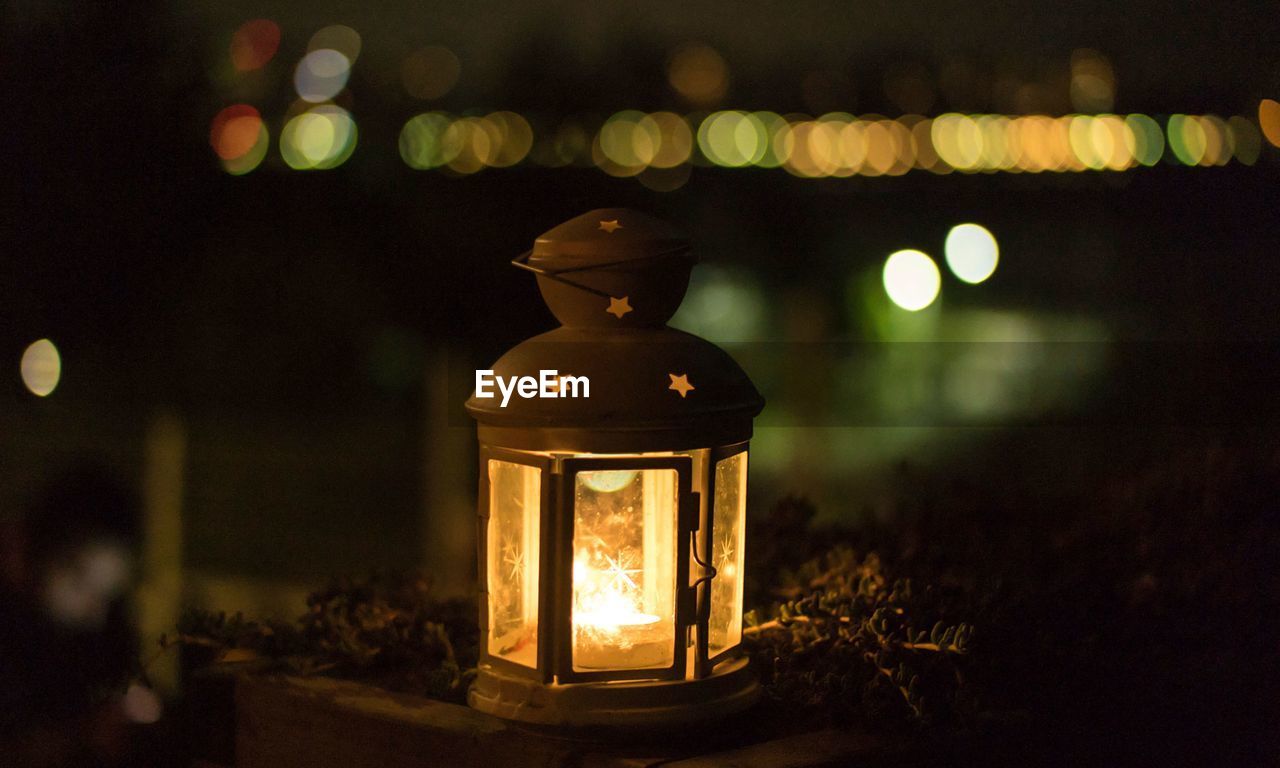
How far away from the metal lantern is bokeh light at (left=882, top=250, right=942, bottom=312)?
92.0ft

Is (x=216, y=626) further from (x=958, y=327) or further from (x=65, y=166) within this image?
(x=958, y=327)

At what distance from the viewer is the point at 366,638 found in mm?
5449

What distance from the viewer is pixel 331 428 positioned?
15.2m

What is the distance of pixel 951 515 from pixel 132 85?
825 centimetres

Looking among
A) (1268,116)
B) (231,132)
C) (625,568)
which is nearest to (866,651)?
(625,568)

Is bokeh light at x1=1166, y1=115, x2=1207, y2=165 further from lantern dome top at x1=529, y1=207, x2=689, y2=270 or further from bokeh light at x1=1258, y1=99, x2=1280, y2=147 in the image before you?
lantern dome top at x1=529, y1=207, x2=689, y2=270

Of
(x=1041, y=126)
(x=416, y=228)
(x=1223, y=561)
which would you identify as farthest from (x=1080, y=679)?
(x=1041, y=126)

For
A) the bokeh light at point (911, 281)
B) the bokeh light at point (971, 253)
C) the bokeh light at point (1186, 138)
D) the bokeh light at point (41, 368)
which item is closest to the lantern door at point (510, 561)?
the bokeh light at point (41, 368)

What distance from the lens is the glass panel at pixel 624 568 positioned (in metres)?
4.56

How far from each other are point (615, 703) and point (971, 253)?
4399 cm

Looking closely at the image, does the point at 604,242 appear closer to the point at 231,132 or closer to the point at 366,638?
the point at 366,638

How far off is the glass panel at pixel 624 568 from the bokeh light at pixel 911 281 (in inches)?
1107

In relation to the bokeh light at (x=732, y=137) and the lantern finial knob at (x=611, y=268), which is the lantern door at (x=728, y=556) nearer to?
the lantern finial knob at (x=611, y=268)

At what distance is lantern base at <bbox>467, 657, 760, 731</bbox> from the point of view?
14.8 feet
